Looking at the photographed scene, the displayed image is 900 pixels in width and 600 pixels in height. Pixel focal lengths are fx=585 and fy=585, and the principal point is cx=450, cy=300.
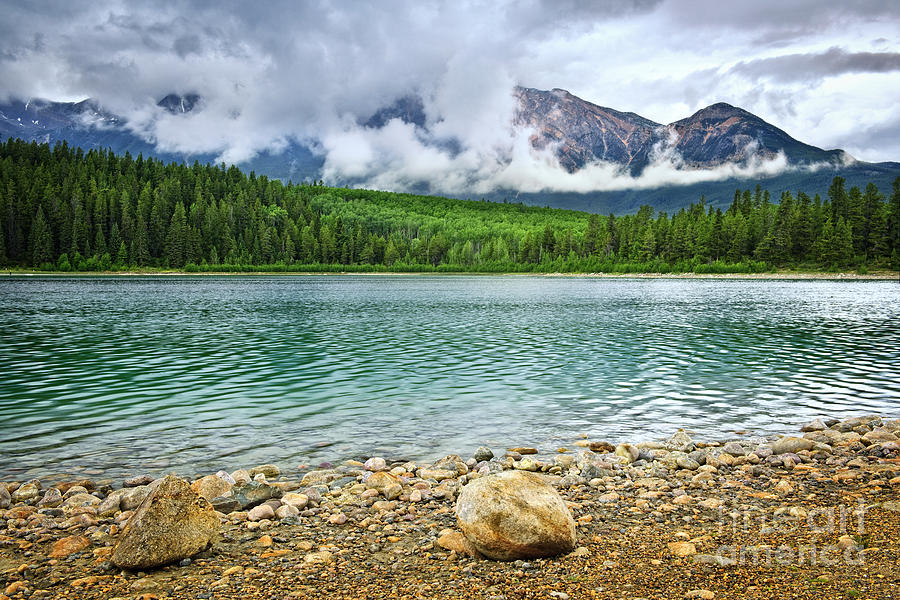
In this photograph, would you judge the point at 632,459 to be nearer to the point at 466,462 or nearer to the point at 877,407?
the point at 466,462

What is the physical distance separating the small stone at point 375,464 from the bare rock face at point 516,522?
5274mm

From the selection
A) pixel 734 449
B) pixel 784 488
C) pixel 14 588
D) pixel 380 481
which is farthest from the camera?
pixel 734 449

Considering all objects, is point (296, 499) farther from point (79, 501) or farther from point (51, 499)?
point (51, 499)

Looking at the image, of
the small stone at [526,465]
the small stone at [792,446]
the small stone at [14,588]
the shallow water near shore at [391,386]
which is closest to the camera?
the small stone at [14,588]

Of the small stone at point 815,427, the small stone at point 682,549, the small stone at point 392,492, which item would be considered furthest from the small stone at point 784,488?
the small stone at point 392,492

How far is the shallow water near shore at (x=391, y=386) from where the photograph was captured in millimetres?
16453

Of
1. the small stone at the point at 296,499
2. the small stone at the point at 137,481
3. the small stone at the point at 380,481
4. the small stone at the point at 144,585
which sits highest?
the small stone at the point at 144,585

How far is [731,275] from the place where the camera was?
18775cm

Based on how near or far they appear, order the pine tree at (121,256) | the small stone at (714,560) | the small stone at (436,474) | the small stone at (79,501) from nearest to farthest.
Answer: the small stone at (714,560), the small stone at (79,501), the small stone at (436,474), the pine tree at (121,256)

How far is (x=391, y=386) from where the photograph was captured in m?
24.8

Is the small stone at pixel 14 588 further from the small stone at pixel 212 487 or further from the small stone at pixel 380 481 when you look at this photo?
the small stone at pixel 380 481

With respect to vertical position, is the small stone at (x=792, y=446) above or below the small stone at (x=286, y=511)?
below

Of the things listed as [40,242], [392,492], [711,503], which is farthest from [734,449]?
[40,242]

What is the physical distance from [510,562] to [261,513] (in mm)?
4669
